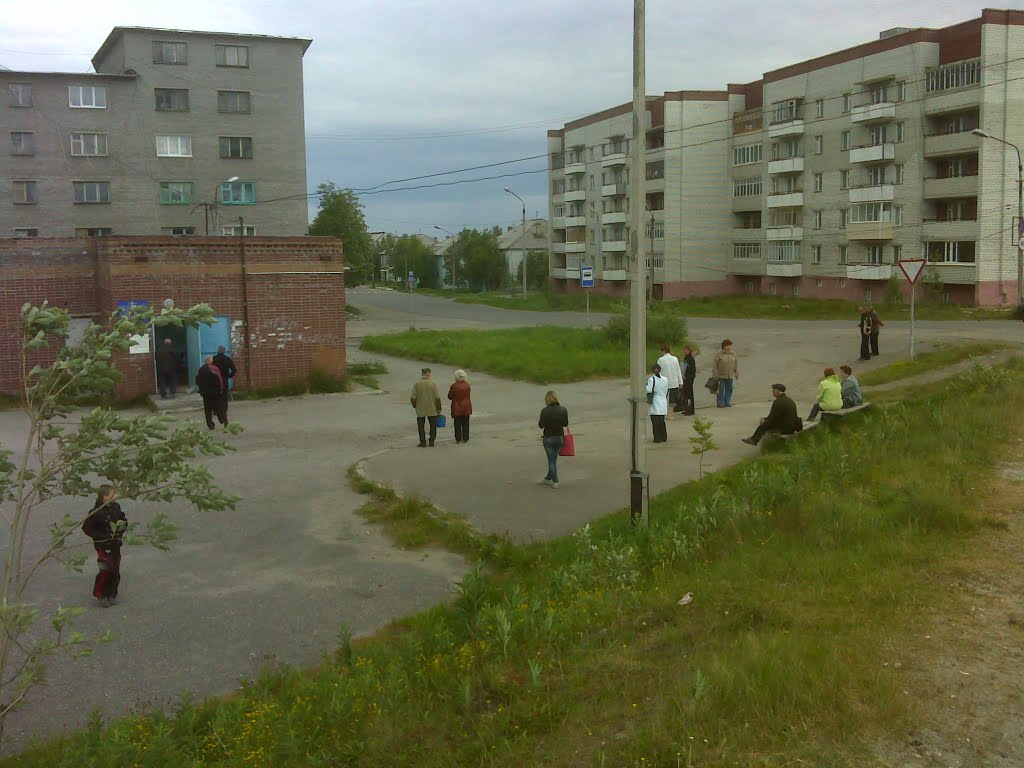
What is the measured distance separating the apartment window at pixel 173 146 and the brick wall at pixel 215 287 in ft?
91.1

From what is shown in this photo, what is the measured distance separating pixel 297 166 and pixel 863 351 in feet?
117

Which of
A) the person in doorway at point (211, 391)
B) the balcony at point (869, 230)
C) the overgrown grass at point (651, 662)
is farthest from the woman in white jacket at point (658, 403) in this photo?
the balcony at point (869, 230)

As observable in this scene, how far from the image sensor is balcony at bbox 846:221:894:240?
54.2m

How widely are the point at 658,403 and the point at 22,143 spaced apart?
43.3 metres

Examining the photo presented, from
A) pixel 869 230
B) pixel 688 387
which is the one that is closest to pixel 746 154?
pixel 869 230

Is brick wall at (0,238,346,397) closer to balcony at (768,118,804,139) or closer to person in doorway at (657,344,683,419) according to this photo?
person in doorway at (657,344,683,419)

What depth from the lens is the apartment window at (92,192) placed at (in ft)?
163

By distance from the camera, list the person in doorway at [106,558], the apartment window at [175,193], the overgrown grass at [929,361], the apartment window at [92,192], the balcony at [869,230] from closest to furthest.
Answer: the person in doorway at [106,558]
the overgrown grass at [929,361]
the apartment window at [92,192]
the apartment window at [175,193]
the balcony at [869,230]

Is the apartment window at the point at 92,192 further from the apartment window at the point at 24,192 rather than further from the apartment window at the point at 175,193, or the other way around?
the apartment window at the point at 175,193

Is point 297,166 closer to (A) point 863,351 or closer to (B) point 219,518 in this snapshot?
(A) point 863,351

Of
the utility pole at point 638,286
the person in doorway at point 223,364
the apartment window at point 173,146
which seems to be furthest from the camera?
the apartment window at point 173,146

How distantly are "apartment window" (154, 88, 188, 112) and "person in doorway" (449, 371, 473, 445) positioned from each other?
129 feet

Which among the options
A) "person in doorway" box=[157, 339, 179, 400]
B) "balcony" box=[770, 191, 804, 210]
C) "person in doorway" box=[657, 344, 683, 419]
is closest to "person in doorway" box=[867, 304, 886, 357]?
"person in doorway" box=[657, 344, 683, 419]

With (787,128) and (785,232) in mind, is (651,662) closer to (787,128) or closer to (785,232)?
(785,232)
